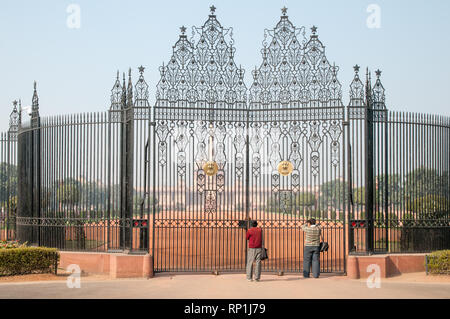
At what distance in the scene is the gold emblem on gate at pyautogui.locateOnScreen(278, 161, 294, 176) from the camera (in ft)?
45.9

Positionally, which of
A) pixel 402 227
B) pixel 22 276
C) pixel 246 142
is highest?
pixel 246 142

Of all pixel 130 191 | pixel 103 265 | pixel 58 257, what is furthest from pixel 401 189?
pixel 58 257

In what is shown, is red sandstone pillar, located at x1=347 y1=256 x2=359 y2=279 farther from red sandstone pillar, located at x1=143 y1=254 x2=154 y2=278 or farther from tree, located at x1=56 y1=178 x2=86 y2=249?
tree, located at x1=56 y1=178 x2=86 y2=249

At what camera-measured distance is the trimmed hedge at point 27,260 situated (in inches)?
515

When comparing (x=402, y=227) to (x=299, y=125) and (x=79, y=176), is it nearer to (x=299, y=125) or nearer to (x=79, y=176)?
(x=299, y=125)

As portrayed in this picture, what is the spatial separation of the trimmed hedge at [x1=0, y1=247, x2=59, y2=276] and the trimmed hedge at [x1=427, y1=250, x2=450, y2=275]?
9.29m

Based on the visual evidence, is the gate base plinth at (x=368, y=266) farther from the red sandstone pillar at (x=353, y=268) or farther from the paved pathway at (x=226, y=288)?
the paved pathway at (x=226, y=288)

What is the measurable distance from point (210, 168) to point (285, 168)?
1887 mm

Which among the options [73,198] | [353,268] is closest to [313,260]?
[353,268]

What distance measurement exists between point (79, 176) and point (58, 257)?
7.60 feet

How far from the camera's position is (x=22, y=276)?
13.1 m

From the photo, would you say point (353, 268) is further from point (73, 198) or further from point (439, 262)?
point (73, 198)

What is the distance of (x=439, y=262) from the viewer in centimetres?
1377

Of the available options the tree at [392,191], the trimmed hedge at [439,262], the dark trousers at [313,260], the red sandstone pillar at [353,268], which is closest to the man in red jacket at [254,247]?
the dark trousers at [313,260]
